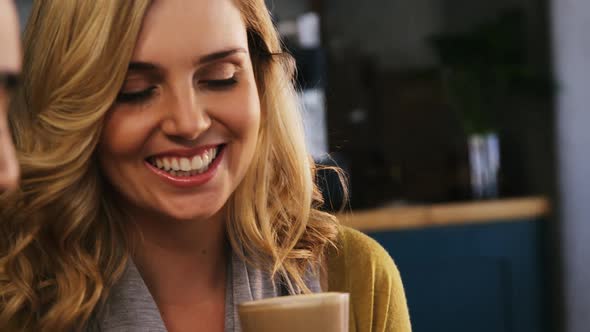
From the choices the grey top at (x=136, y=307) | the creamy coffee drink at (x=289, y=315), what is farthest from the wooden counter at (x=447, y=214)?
the creamy coffee drink at (x=289, y=315)

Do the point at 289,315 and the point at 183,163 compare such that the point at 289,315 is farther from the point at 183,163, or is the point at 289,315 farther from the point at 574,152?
the point at 574,152

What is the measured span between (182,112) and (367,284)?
44cm

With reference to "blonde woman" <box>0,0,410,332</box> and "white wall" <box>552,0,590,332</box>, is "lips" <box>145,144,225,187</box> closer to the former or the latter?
"blonde woman" <box>0,0,410,332</box>

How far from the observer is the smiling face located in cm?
89

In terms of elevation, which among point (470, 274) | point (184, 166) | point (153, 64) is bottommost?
point (470, 274)

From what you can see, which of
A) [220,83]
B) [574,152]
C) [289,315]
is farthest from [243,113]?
[574,152]

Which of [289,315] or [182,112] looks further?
[182,112]

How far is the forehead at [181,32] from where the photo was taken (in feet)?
2.91

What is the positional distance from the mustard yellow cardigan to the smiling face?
1.02 ft

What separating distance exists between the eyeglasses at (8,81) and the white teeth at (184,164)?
0.56 meters

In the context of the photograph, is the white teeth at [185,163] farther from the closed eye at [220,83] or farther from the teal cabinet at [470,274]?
the teal cabinet at [470,274]

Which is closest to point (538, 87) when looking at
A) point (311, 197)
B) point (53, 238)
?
point (311, 197)

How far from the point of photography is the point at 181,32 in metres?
0.89

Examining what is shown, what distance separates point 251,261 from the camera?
1138 mm
